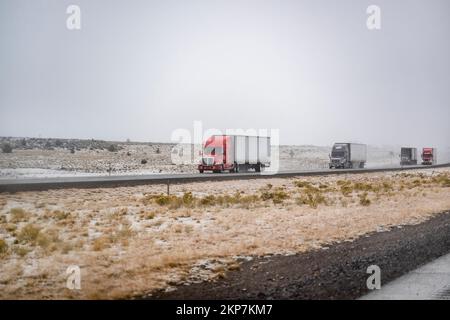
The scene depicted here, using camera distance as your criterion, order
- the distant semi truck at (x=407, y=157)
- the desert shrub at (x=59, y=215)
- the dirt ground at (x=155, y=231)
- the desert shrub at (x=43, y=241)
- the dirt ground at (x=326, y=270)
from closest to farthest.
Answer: the dirt ground at (x=326, y=270), the dirt ground at (x=155, y=231), the desert shrub at (x=43, y=241), the desert shrub at (x=59, y=215), the distant semi truck at (x=407, y=157)

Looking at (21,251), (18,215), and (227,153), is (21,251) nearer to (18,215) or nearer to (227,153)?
(18,215)

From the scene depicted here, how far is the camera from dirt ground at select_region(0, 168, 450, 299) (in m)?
9.55

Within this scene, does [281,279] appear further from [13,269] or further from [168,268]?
[13,269]

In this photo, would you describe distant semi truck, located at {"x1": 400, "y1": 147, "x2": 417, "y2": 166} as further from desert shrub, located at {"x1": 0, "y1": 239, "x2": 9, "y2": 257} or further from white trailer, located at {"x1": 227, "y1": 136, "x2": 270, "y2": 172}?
desert shrub, located at {"x1": 0, "y1": 239, "x2": 9, "y2": 257}

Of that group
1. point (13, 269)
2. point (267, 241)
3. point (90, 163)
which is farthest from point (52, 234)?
point (90, 163)

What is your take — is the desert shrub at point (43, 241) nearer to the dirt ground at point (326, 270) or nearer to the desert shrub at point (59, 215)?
the desert shrub at point (59, 215)

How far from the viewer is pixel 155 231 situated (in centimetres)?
1555

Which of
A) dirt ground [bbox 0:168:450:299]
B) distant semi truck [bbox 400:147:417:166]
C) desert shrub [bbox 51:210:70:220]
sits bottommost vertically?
dirt ground [bbox 0:168:450:299]

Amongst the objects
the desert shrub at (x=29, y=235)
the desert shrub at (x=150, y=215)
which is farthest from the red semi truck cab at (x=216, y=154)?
the desert shrub at (x=29, y=235)

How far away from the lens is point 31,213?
18.0m

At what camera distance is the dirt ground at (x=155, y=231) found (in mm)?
9547

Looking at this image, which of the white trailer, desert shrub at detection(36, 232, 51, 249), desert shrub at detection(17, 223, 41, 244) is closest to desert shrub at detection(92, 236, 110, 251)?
desert shrub at detection(36, 232, 51, 249)

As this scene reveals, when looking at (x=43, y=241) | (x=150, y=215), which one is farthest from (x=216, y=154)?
(x=43, y=241)
